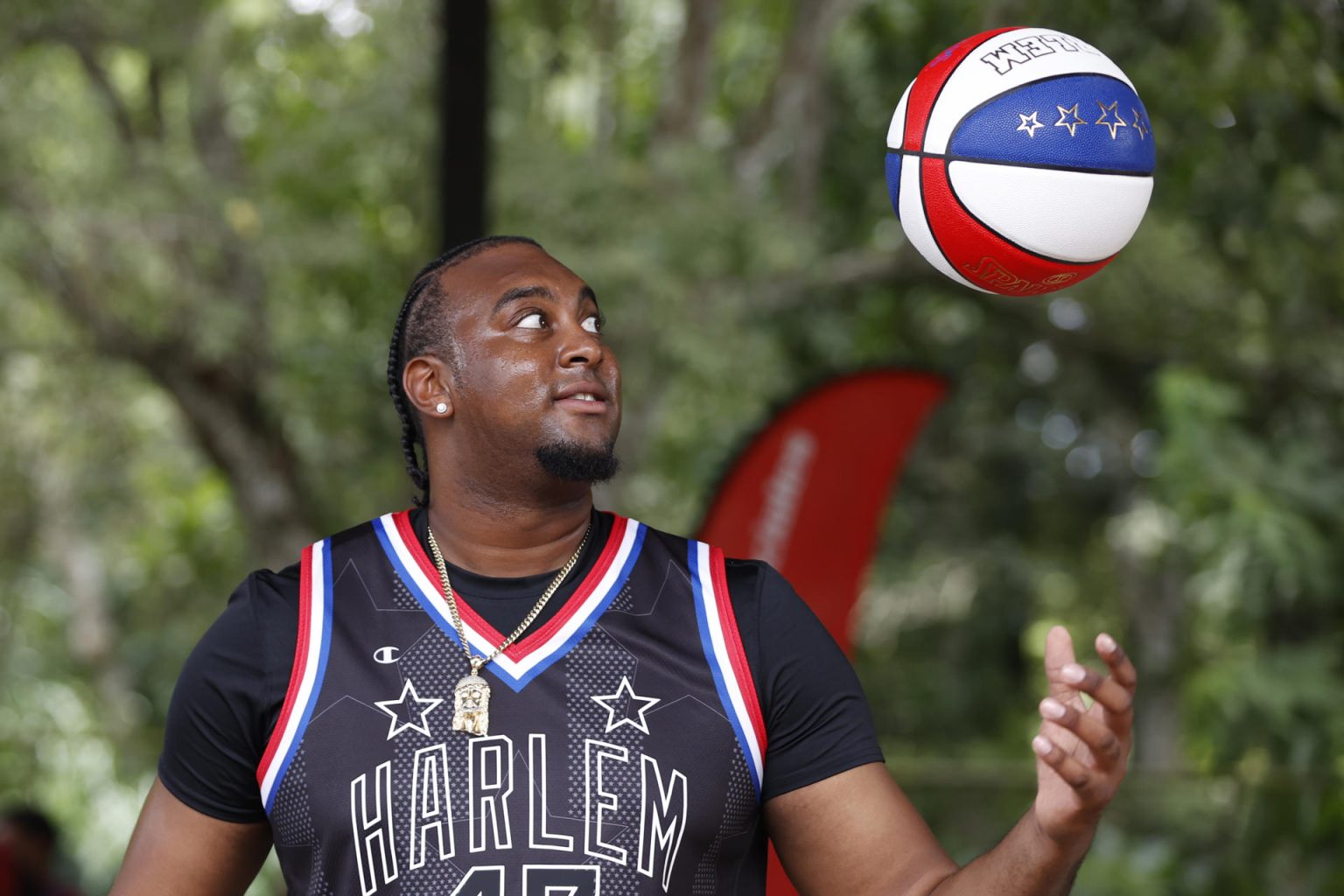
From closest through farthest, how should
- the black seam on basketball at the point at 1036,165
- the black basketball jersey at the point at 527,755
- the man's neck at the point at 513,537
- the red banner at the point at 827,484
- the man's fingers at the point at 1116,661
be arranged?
the man's fingers at the point at 1116,661
the black basketball jersey at the point at 527,755
the man's neck at the point at 513,537
the black seam on basketball at the point at 1036,165
the red banner at the point at 827,484

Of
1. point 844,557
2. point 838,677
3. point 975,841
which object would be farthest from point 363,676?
point 975,841

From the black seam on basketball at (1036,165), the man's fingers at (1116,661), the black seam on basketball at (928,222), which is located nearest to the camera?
the man's fingers at (1116,661)

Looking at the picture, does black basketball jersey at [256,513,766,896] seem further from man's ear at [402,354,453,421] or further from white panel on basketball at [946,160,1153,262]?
white panel on basketball at [946,160,1153,262]

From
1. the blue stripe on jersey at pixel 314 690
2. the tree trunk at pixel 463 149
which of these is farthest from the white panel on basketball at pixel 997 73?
the tree trunk at pixel 463 149

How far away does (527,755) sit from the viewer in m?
1.92

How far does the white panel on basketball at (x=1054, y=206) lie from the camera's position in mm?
2406

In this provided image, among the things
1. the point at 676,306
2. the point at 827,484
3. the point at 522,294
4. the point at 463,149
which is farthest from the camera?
the point at 676,306

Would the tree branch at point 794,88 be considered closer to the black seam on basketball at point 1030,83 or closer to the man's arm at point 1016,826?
the black seam on basketball at point 1030,83

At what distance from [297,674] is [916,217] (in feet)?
4.23

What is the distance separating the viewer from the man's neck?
211 cm

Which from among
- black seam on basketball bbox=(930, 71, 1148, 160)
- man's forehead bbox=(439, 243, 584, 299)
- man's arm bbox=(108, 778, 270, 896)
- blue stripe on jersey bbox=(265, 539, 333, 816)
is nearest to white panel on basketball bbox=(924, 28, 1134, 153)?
black seam on basketball bbox=(930, 71, 1148, 160)

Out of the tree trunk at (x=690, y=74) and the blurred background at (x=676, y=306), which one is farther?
the tree trunk at (x=690, y=74)

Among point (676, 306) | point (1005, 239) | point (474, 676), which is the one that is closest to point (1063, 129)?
point (1005, 239)

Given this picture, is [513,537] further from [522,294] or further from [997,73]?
[997,73]
